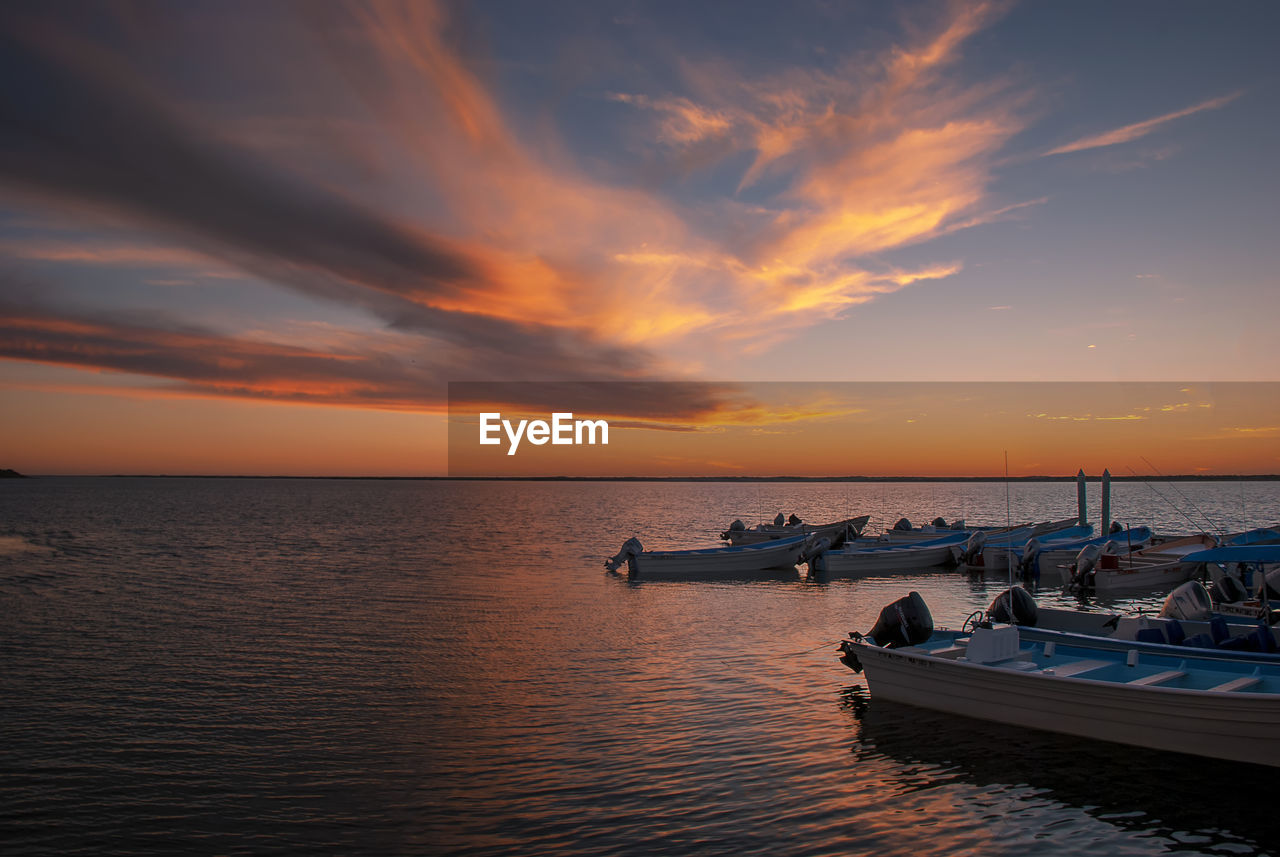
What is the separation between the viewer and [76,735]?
14852mm

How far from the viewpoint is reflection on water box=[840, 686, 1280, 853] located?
10.8m

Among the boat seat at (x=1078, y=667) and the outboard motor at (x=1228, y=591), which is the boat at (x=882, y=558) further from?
the boat seat at (x=1078, y=667)

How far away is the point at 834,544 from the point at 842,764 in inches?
1627

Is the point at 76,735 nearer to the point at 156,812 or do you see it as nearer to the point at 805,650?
the point at 156,812

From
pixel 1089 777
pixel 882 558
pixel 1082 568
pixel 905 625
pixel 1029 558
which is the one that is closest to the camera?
pixel 1089 777

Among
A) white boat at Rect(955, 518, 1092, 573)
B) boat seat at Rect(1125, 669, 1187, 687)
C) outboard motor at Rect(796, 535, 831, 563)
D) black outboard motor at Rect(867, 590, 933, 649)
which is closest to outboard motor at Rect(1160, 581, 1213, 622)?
boat seat at Rect(1125, 669, 1187, 687)

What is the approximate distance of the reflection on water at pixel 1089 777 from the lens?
1080 cm

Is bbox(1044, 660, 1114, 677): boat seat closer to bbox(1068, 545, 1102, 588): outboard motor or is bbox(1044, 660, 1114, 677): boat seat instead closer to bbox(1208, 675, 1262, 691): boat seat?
bbox(1208, 675, 1262, 691): boat seat

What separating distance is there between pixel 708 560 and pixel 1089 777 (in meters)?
30.0

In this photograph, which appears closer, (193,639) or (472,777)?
(472,777)

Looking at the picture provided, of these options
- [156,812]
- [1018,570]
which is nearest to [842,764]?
[156,812]

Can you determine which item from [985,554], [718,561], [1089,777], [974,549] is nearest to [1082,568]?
[985,554]

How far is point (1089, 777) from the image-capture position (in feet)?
41.1

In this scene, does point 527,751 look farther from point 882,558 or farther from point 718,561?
point 882,558
